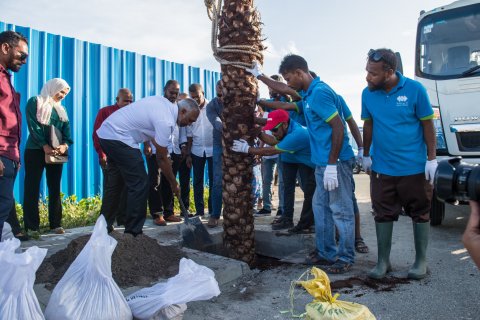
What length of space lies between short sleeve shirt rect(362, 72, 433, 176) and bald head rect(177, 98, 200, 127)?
1.75 meters

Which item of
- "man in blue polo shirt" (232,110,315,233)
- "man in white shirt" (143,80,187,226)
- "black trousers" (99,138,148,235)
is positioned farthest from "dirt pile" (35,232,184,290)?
"man in white shirt" (143,80,187,226)

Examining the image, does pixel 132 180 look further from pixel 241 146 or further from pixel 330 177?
pixel 330 177

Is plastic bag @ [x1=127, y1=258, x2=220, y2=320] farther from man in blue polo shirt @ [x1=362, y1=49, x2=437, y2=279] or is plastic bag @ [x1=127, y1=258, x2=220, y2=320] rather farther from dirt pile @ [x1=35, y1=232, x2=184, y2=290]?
man in blue polo shirt @ [x1=362, y1=49, x2=437, y2=279]

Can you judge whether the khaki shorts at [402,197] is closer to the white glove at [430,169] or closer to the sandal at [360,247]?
the white glove at [430,169]

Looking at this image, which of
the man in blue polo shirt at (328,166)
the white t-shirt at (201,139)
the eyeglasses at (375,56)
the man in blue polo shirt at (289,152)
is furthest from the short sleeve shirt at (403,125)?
the white t-shirt at (201,139)

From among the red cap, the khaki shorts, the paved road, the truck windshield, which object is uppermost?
the truck windshield

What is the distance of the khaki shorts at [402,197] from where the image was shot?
3.66 m

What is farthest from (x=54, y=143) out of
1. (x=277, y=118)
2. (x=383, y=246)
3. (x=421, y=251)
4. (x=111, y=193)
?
(x=421, y=251)

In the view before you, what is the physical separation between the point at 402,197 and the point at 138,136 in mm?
2729

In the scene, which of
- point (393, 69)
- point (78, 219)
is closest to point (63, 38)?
point (78, 219)

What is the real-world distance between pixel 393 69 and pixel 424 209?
123cm

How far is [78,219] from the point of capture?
6125mm

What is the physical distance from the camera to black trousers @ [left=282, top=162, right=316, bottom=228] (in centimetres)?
521

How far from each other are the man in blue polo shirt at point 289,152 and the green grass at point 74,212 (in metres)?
2.75
